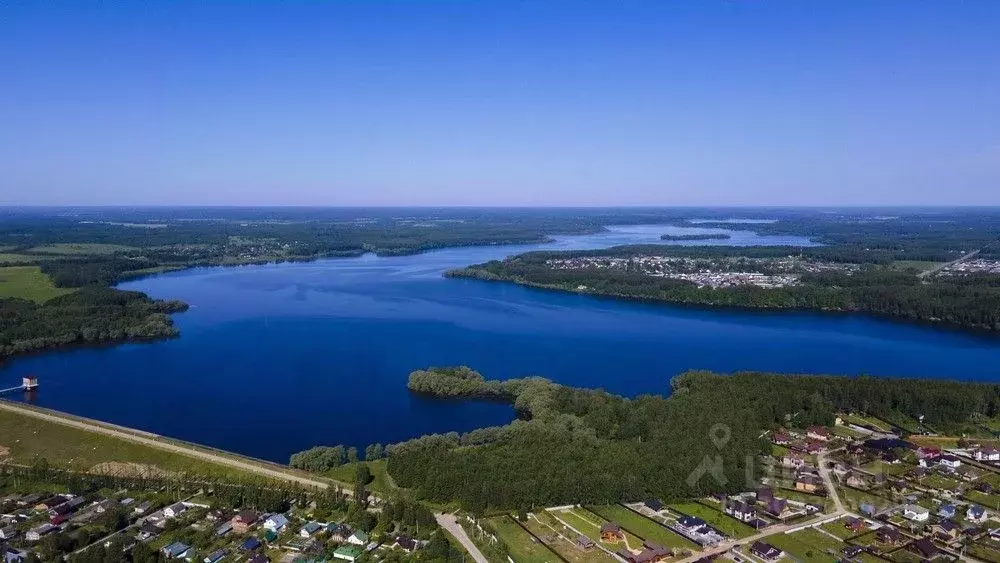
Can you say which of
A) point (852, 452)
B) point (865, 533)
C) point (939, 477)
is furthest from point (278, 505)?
point (939, 477)

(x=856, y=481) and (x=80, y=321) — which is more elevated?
(x=80, y=321)

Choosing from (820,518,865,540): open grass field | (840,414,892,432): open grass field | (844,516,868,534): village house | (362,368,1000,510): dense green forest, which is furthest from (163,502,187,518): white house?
(840,414,892,432): open grass field

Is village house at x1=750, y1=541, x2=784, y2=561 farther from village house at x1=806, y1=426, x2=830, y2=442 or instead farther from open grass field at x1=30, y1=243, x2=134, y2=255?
open grass field at x1=30, y1=243, x2=134, y2=255

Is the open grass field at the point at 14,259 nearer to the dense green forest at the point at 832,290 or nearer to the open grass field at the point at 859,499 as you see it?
the dense green forest at the point at 832,290

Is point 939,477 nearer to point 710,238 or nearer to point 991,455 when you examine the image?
point 991,455

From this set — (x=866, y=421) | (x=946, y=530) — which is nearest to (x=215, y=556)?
(x=946, y=530)

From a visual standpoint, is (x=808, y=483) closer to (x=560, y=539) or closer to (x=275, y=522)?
(x=560, y=539)

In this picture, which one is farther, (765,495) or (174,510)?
(765,495)
